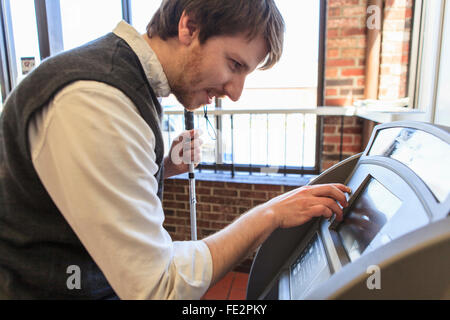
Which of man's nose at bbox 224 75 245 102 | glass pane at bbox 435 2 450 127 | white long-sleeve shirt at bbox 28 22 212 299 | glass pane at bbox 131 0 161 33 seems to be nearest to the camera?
white long-sleeve shirt at bbox 28 22 212 299

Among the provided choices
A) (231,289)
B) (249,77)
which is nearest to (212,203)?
(231,289)

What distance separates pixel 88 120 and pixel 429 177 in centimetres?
63

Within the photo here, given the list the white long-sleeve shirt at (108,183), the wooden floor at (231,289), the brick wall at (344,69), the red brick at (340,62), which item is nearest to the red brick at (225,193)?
the wooden floor at (231,289)

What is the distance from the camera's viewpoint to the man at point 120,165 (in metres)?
0.56

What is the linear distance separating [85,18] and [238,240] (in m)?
2.78

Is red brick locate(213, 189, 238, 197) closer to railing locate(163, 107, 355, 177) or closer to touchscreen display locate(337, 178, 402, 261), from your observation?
railing locate(163, 107, 355, 177)

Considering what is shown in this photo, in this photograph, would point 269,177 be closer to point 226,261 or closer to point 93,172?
point 226,261

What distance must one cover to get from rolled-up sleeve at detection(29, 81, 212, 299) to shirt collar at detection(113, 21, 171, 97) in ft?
0.62

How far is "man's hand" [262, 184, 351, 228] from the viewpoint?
0.73 m

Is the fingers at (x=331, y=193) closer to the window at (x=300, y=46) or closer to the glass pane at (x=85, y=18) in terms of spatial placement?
the window at (x=300, y=46)

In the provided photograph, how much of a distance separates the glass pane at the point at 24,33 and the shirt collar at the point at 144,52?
208 cm

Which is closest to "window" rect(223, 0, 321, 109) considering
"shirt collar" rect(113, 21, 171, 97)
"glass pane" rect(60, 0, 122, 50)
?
"glass pane" rect(60, 0, 122, 50)

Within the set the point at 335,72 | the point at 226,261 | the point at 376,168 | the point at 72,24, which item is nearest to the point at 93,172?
the point at 226,261

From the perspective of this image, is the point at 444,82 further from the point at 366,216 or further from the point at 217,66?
the point at 217,66
